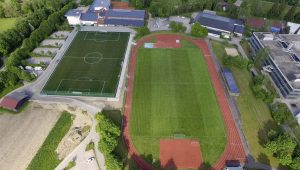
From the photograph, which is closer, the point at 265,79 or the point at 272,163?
the point at 272,163

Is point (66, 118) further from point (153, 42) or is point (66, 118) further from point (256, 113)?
point (256, 113)

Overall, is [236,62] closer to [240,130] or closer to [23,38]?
[240,130]

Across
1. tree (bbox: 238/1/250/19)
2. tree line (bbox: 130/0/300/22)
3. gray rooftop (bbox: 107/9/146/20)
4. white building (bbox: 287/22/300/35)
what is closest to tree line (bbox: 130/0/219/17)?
tree line (bbox: 130/0/300/22)

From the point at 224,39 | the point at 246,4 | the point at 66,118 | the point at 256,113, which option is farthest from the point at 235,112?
the point at 246,4

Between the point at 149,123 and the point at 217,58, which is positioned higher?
the point at 217,58

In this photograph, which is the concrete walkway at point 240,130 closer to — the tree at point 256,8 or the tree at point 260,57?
the tree at point 260,57

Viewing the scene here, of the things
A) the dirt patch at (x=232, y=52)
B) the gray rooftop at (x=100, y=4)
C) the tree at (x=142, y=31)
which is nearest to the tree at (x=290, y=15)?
the dirt patch at (x=232, y=52)

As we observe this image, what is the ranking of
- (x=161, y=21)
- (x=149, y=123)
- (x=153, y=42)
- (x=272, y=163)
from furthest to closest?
1. (x=161, y=21)
2. (x=153, y=42)
3. (x=149, y=123)
4. (x=272, y=163)
